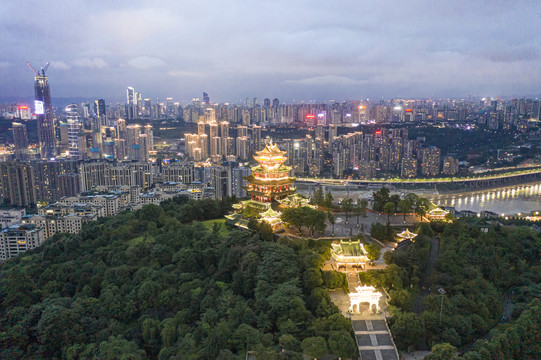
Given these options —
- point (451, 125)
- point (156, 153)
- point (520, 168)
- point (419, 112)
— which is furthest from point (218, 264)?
point (419, 112)

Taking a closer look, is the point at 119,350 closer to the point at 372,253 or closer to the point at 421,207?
the point at 372,253

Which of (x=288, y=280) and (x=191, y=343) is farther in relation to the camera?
(x=288, y=280)

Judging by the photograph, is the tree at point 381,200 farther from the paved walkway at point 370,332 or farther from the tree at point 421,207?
the paved walkway at point 370,332

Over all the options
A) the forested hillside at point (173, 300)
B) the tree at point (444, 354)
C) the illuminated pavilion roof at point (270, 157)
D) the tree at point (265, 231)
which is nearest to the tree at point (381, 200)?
the illuminated pavilion roof at point (270, 157)

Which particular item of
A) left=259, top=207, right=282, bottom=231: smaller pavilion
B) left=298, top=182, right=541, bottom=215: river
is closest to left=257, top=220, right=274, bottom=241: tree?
left=259, top=207, right=282, bottom=231: smaller pavilion

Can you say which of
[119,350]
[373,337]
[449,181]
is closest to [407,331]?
[373,337]

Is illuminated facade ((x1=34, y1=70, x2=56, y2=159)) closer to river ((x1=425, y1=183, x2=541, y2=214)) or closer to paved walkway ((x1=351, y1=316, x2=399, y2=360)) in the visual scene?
river ((x1=425, y1=183, x2=541, y2=214))

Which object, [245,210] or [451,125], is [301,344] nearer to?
[245,210]
